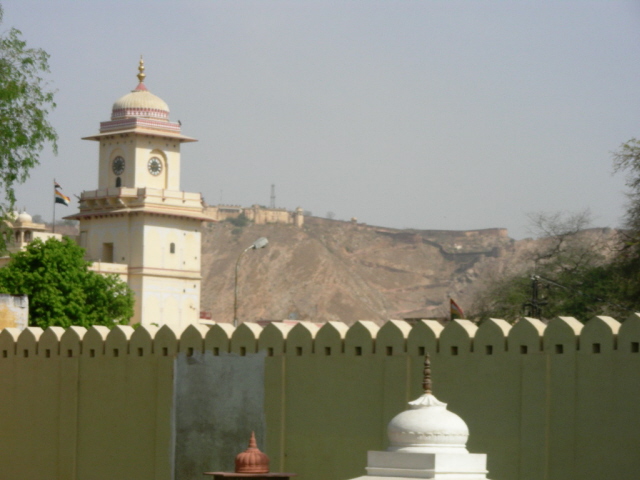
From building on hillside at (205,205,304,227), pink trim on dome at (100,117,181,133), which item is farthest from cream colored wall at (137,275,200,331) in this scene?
building on hillside at (205,205,304,227)

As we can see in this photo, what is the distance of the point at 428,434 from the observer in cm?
1238

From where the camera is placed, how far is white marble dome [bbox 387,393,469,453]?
12.3 meters

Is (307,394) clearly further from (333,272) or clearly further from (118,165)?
(333,272)

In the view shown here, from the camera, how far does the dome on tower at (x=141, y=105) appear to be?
82.4 meters

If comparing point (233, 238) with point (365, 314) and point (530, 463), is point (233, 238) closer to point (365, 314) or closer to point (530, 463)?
point (365, 314)


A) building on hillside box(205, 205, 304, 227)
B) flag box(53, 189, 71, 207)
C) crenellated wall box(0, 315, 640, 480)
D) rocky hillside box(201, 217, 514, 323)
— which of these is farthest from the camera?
building on hillside box(205, 205, 304, 227)

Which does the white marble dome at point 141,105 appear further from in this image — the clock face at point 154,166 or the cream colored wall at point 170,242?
the cream colored wall at point 170,242

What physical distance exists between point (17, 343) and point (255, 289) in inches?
5516

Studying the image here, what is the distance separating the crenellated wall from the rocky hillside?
12093cm

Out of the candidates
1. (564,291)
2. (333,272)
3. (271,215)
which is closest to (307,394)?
(564,291)

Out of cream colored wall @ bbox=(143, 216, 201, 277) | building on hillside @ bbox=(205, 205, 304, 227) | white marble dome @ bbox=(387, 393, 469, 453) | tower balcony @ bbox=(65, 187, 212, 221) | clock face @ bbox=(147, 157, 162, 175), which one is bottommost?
white marble dome @ bbox=(387, 393, 469, 453)

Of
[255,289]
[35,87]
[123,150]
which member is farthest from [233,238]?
[35,87]

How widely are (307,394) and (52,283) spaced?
109 ft

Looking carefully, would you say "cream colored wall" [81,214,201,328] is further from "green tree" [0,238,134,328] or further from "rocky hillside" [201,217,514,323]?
"rocky hillside" [201,217,514,323]
